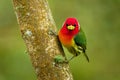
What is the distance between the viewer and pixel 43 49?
172 inches

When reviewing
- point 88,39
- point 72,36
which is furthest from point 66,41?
point 88,39

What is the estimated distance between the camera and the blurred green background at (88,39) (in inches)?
338

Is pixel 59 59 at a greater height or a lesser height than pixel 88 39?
greater

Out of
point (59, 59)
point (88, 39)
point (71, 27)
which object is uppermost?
point (71, 27)

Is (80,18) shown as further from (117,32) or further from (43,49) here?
(43,49)

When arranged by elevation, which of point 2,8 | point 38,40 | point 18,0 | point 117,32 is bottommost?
point 117,32

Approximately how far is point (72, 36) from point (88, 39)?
468 cm

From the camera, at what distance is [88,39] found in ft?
30.9

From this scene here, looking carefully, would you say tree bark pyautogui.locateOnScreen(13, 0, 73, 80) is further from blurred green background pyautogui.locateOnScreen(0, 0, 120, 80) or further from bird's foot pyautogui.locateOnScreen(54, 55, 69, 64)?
blurred green background pyautogui.locateOnScreen(0, 0, 120, 80)

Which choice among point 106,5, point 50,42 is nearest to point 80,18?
point 106,5

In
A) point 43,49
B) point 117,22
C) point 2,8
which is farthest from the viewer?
point 117,22

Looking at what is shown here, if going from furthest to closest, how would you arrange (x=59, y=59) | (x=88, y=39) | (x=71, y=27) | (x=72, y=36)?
(x=88, y=39) → (x=72, y=36) → (x=71, y=27) → (x=59, y=59)

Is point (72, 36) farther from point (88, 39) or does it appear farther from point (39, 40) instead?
point (88, 39)

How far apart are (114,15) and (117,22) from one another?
0.40ft
